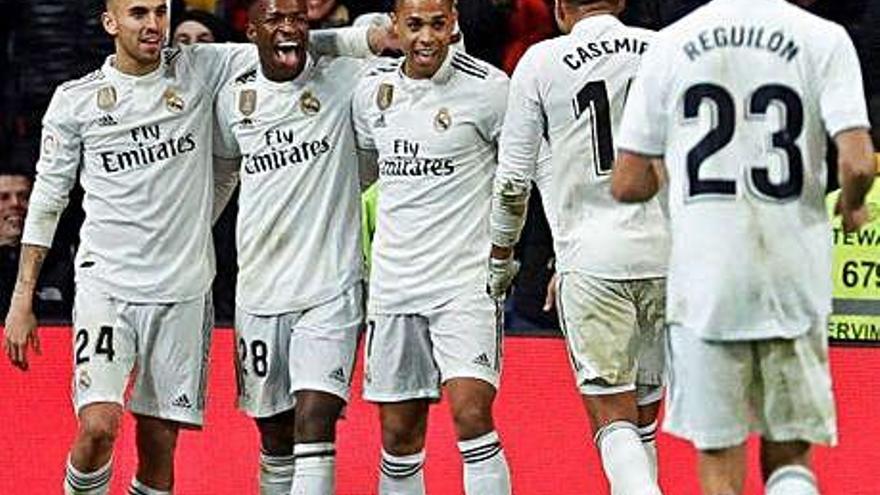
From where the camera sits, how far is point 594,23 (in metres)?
7.36

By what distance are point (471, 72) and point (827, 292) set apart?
205 centimetres

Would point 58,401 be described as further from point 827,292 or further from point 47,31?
point 827,292

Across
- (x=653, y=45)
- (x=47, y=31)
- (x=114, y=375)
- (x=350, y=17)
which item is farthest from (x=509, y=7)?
(x=653, y=45)

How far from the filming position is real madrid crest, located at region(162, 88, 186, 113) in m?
8.07

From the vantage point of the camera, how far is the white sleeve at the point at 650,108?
618 centimetres

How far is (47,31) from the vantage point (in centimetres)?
978

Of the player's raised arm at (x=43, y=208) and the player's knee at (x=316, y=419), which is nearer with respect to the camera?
the player's knee at (x=316, y=419)

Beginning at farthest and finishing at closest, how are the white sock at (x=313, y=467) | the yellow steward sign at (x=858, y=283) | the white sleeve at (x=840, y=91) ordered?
the yellow steward sign at (x=858, y=283) < the white sock at (x=313, y=467) < the white sleeve at (x=840, y=91)

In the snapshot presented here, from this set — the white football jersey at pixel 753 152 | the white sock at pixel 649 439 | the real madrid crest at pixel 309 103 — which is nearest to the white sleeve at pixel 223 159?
the real madrid crest at pixel 309 103

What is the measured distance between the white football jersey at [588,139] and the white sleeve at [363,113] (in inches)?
30.3

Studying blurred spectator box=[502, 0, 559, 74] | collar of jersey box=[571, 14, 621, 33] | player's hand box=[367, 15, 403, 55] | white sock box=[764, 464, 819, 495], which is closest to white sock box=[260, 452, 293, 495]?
player's hand box=[367, 15, 403, 55]

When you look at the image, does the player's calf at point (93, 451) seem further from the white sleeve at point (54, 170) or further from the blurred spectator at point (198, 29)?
the blurred spectator at point (198, 29)

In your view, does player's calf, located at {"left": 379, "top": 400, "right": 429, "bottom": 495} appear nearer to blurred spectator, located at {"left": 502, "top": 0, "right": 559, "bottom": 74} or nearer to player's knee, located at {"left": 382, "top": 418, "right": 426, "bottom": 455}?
player's knee, located at {"left": 382, "top": 418, "right": 426, "bottom": 455}

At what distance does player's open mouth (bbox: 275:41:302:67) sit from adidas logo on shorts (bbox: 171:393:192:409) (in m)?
1.10
